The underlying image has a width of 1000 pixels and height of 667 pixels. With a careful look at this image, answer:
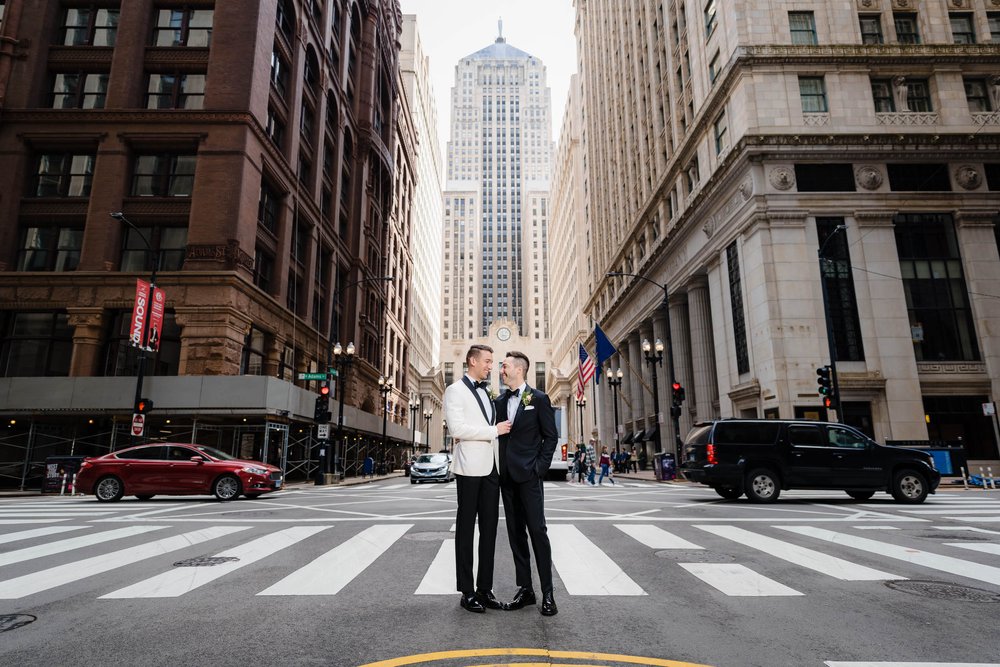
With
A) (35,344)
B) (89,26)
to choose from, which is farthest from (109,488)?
(89,26)

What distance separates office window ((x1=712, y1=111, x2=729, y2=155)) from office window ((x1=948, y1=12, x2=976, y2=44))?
39.9ft

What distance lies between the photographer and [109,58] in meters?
29.0

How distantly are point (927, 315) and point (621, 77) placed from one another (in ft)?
131

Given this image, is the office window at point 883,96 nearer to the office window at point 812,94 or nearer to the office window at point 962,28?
the office window at point 812,94

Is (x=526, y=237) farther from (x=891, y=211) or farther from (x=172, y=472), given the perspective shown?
(x=172, y=472)

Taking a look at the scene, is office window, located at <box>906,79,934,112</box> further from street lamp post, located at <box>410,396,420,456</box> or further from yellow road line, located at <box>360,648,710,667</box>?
street lamp post, located at <box>410,396,420,456</box>

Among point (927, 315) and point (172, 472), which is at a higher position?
point (927, 315)

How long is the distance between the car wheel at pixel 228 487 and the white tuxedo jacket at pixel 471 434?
1276 centimetres

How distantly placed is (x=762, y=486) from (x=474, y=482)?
454 inches

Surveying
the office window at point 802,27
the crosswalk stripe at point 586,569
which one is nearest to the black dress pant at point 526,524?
the crosswalk stripe at point 586,569

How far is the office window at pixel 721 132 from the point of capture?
31.0 meters

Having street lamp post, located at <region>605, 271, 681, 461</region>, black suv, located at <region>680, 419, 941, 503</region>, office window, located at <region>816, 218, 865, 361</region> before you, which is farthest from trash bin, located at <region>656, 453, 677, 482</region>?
black suv, located at <region>680, 419, 941, 503</region>

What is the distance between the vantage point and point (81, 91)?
2895cm

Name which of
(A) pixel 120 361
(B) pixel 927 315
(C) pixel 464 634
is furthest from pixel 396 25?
(C) pixel 464 634
